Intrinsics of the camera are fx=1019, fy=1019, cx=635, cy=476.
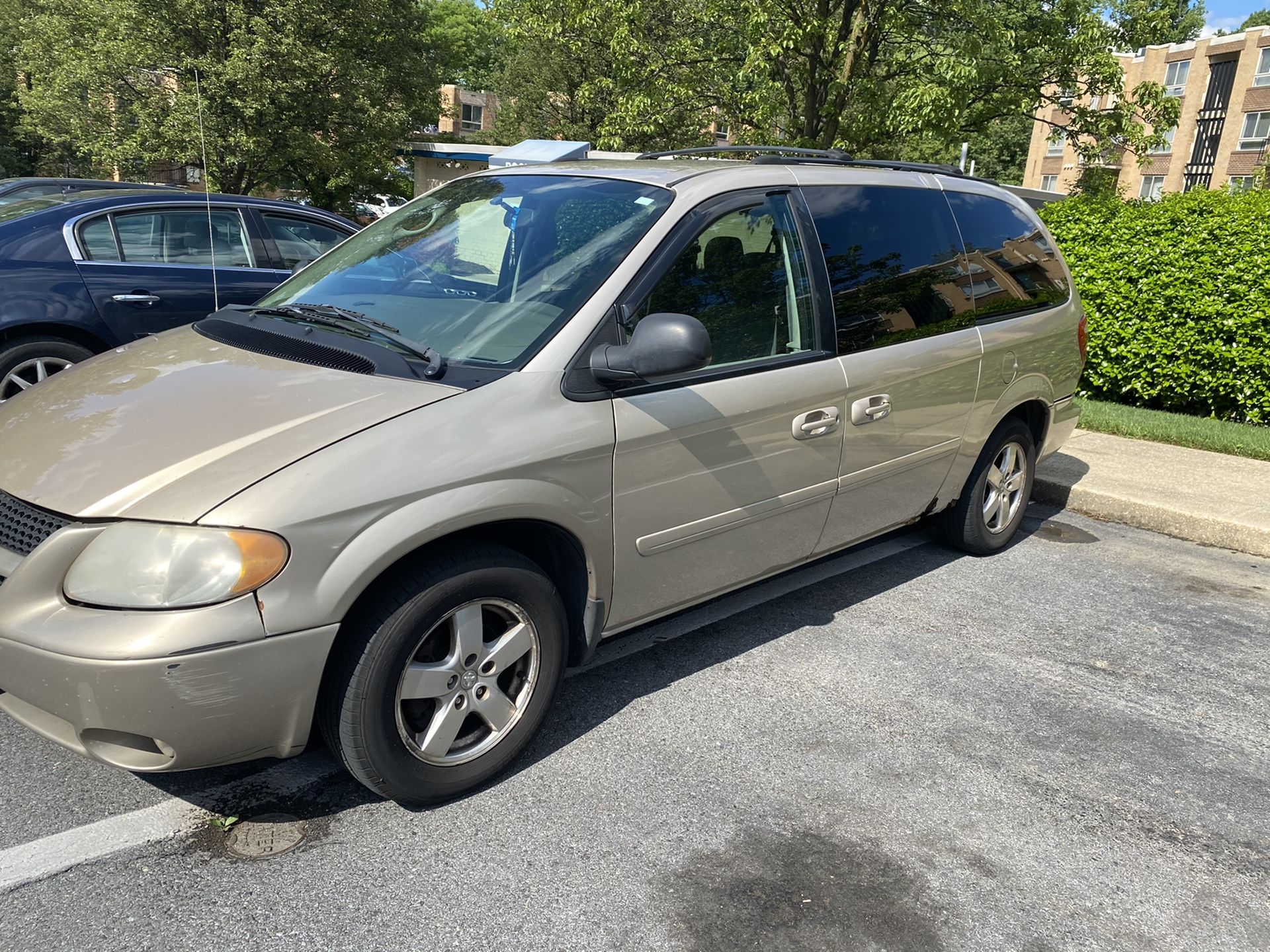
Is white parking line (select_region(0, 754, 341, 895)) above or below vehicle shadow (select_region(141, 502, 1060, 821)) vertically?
below

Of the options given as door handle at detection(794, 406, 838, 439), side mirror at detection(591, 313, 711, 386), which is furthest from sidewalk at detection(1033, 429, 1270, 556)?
side mirror at detection(591, 313, 711, 386)

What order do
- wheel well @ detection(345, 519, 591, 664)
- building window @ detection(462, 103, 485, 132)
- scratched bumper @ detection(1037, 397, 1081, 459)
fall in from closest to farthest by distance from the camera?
wheel well @ detection(345, 519, 591, 664), scratched bumper @ detection(1037, 397, 1081, 459), building window @ detection(462, 103, 485, 132)

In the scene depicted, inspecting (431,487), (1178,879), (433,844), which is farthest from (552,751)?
(1178,879)

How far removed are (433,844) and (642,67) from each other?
12.6 meters

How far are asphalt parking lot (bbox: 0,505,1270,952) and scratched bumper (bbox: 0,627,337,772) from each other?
0.34 m

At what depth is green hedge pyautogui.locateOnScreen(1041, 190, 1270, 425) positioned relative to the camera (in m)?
8.16

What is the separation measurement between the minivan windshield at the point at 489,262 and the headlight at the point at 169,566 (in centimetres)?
92

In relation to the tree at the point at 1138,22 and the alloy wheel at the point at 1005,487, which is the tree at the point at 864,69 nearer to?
the tree at the point at 1138,22

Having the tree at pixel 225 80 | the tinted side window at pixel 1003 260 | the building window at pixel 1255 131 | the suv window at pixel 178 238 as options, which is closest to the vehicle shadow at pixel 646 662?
the tinted side window at pixel 1003 260

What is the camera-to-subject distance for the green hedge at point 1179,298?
8.16 m

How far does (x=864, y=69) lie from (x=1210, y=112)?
159ft

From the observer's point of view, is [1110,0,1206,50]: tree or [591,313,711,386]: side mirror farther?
[1110,0,1206,50]: tree

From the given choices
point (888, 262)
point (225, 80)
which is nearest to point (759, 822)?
point (888, 262)

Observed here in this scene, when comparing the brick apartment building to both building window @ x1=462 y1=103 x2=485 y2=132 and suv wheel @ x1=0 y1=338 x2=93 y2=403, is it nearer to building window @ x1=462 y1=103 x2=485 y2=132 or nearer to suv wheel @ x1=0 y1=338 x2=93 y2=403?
building window @ x1=462 y1=103 x2=485 y2=132
